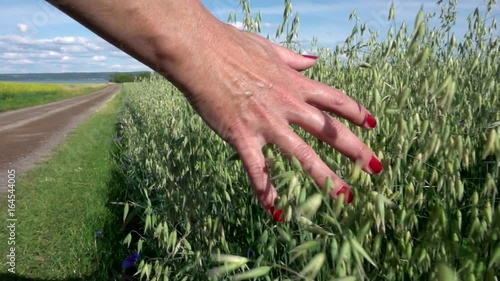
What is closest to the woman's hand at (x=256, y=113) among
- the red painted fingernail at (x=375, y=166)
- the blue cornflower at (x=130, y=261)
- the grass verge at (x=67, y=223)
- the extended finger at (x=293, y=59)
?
the red painted fingernail at (x=375, y=166)

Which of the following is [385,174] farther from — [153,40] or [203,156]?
[203,156]

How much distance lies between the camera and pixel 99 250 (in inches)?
116

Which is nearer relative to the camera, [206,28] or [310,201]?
[310,201]

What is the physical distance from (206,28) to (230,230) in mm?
1119

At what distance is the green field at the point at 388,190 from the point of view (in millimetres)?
823

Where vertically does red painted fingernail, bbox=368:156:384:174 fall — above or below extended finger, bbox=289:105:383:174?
below

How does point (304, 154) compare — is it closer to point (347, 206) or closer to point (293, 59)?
point (347, 206)

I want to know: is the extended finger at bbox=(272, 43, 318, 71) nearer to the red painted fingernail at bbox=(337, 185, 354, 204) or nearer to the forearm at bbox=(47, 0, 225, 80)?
the forearm at bbox=(47, 0, 225, 80)

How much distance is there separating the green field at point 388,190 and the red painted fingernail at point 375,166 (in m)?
0.02

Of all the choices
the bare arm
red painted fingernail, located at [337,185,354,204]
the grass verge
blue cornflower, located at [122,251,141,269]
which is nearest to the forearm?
the bare arm

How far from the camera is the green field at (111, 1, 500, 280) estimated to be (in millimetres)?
823

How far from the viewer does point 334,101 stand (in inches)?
39.8

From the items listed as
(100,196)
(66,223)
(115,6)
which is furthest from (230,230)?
(100,196)

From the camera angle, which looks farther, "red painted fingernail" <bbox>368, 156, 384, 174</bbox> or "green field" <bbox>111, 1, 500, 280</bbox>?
"red painted fingernail" <bbox>368, 156, 384, 174</bbox>
